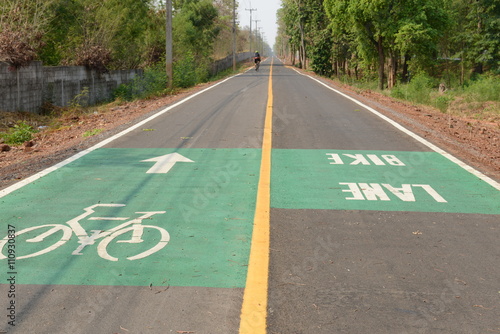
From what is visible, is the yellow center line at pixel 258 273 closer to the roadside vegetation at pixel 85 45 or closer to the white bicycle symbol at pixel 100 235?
the white bicycle symbol at pixel 100 235

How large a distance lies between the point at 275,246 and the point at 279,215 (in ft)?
3.25

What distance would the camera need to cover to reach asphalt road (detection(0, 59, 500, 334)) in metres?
3.76

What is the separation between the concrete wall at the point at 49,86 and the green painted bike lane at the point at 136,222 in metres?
9.52

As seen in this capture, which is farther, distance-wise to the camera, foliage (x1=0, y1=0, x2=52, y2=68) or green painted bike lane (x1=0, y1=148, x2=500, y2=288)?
foliage (x1=0, y1=0, x2=52, y2=68)

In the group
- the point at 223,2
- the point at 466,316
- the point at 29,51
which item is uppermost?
the point at 223,2

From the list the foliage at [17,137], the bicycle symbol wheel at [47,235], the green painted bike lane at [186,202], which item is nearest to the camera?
the green painted bike lane at [186,202]

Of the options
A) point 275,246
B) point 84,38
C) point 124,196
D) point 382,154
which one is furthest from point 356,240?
point 84,38

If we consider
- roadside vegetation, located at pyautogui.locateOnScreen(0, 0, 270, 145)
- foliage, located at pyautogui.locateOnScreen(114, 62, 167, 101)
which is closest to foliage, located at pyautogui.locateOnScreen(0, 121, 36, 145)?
roadside vegetation, located at pyautogui.locateOnScreen(0, 0, 270, 145)

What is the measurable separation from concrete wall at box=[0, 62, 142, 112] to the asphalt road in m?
8.83

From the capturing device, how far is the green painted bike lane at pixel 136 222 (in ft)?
14.6

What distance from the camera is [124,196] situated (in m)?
6.74

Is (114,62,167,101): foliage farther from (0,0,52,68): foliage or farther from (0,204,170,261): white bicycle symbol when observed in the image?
(0,204,170,261): white bicycle symbol

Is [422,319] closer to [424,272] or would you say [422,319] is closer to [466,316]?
[466,316]

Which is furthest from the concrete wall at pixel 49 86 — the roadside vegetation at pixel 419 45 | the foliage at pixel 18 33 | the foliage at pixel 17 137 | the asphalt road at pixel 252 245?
the roadside vegetation at pixel 419 45
